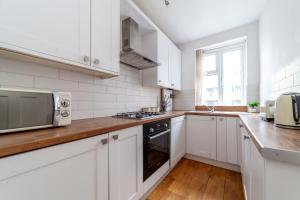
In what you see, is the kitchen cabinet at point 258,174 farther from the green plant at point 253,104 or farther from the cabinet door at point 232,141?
the green plant at point 253,104

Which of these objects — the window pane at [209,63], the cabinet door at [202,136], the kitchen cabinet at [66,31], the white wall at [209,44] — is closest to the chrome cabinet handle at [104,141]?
the kitchen cabinet at [66,31]

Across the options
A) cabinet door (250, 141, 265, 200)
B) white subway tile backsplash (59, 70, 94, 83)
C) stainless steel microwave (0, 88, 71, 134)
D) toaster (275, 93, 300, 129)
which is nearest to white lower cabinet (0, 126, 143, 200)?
stainless steel microwave (0, 88, 71, 134)

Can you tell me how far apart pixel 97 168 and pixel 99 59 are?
88 cm

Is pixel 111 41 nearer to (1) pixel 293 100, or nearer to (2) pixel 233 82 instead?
(1) pixel 293 100

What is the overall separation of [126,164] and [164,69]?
1.64 metres

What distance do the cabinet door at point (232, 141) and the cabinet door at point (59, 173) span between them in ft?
6.16

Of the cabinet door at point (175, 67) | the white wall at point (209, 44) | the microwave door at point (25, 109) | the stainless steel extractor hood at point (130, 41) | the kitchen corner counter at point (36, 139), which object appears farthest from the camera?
the cabinet door at point (175, 67)

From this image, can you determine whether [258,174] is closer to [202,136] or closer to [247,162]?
[247,162]

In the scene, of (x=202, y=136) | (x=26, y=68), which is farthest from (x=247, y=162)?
(x=26, y=68)

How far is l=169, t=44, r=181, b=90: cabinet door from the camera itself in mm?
2492

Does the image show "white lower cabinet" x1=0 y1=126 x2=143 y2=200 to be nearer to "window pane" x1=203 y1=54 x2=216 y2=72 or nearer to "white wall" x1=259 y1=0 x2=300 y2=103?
"white wall" x1=259 y1=0 x2=300 y2=103

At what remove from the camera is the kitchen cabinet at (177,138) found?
1921 millimetres

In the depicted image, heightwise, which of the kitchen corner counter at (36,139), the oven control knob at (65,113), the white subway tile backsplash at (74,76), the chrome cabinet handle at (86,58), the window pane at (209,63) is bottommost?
the kitchen corner counter at (36,139)

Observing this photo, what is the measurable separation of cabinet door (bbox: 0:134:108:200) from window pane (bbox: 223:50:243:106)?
2650 mm
